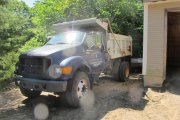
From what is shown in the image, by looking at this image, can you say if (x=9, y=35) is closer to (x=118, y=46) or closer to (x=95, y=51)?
(x=95, y=51)

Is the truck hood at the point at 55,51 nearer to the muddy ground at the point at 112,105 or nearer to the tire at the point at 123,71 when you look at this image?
the muddy ground at the point at 112,105

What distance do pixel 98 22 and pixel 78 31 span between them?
2.57ft

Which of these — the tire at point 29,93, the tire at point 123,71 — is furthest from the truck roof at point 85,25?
the tire at point 29,93

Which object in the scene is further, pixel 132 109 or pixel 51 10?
pixel 51 10

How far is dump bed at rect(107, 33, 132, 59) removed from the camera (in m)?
9.60

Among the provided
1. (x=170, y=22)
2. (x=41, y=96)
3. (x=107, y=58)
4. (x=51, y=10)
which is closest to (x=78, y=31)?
(x=107, y=58)

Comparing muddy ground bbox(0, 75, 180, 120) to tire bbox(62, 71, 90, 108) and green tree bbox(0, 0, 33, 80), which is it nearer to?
tire bbox(62, 71, 90, 108)

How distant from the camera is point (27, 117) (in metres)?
6.32

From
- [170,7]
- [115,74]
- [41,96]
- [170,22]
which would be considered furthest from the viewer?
[170,22]

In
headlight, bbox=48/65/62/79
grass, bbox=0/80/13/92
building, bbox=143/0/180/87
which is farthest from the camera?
grass, bbox=0/80/13/92

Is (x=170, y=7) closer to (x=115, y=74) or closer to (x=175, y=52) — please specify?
(x=115, y=74)

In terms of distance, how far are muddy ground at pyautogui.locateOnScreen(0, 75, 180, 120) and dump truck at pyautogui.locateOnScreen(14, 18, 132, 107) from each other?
40 centimetres

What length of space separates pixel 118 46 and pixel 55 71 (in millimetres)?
4636

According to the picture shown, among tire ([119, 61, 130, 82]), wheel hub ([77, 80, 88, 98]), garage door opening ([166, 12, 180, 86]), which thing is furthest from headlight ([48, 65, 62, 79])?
garage door opening ([166, 12, 180, 86])
